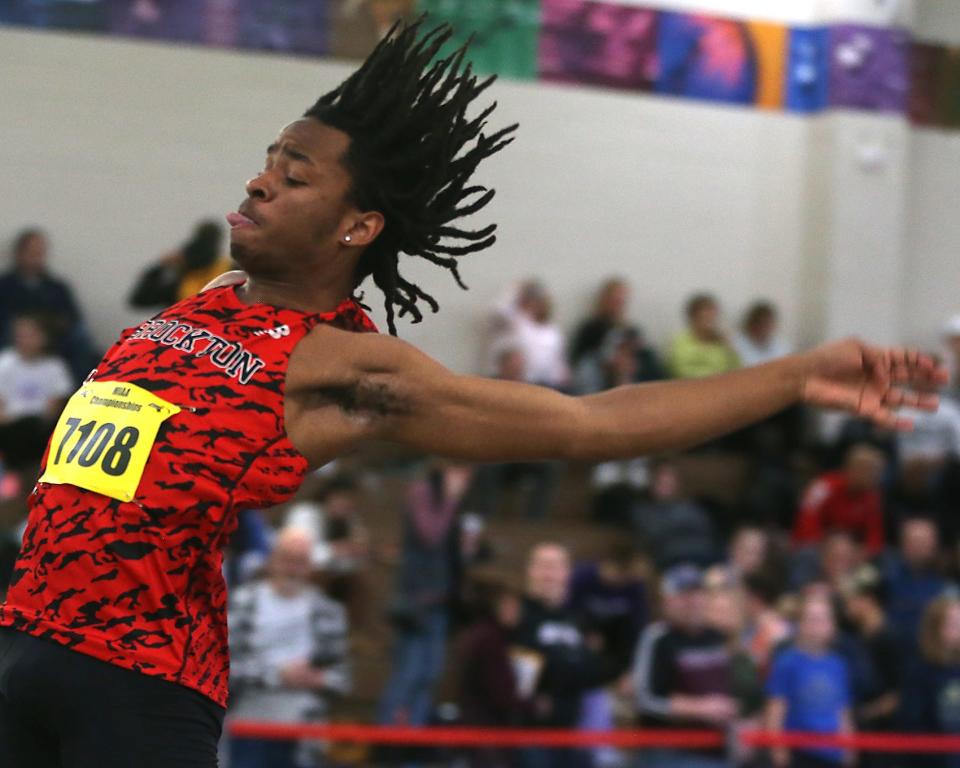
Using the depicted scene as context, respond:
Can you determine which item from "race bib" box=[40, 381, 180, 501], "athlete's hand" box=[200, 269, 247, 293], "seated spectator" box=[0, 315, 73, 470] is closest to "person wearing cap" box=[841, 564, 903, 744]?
"seated spectator" box=[0, 315, 73, 470]

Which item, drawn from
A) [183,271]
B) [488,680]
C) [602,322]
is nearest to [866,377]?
[488,680]

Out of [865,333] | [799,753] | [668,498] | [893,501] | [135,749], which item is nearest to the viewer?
[135,749]

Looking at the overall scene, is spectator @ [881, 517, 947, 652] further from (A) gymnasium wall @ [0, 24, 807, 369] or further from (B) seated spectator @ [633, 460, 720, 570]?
(A) gymnasium wall @ [0, 24, 807, 369]

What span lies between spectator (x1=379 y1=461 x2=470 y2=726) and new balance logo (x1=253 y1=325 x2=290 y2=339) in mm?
4909

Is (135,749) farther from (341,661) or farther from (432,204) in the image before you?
(341,661)

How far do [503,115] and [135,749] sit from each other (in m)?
9.75

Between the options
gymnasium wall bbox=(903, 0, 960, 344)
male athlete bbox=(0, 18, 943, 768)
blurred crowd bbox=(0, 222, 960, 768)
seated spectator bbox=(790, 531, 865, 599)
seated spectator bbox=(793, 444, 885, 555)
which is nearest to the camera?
male athlete bbox=(0, 18, 943, 768)

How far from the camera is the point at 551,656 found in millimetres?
7395

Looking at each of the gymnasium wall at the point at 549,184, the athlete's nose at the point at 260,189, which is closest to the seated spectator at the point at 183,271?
the gymnasium wall at the point at 549,184

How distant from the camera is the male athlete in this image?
3051mm

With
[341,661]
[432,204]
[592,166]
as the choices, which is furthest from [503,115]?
[432,204]

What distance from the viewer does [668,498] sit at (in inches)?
401

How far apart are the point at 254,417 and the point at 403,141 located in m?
0.71

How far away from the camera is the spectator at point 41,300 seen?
32.1ft
